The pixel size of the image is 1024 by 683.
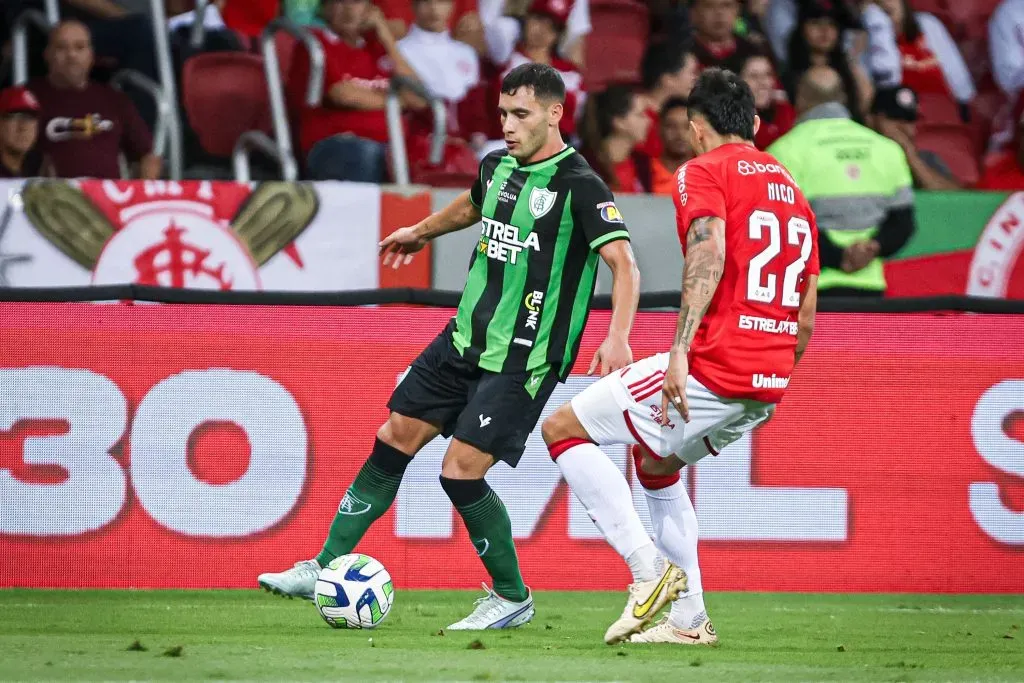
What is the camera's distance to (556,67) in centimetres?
1073

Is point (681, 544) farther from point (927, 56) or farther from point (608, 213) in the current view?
point (927, 56)

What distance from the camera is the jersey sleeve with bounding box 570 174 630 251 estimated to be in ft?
17.9

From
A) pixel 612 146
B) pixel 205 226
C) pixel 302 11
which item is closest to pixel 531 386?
pixel 205 226

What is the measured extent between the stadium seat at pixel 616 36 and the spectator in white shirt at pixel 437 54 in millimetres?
1233

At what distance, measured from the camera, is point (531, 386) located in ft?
18.7

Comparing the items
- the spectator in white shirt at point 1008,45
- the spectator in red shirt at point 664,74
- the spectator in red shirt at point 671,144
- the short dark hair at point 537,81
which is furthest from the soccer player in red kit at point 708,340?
the spectator in white shirt at point 1008,45

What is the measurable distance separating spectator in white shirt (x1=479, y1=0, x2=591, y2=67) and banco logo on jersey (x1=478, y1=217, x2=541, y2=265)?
5388mm

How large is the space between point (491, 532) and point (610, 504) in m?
0.65

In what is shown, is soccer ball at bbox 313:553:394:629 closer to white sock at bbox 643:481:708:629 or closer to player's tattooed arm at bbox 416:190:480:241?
white sock at bbox 643:481:708:629

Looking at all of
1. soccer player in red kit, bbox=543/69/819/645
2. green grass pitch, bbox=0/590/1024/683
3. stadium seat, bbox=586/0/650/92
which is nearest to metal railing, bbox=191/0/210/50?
stadium seat, bbox=586/0/650/92

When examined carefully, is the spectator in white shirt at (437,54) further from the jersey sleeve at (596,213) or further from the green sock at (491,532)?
the green sock at (491,532)

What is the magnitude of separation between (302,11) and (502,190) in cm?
533

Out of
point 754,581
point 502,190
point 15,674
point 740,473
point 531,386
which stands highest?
point 502,190

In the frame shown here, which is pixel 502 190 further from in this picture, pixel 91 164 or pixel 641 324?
pixel 91 164
